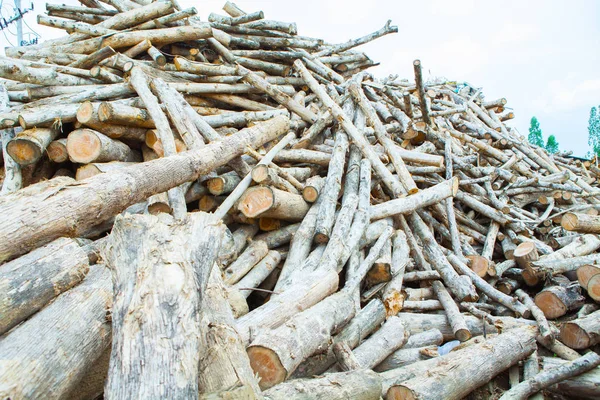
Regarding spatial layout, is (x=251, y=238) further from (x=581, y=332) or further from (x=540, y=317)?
(x=581, y=332)

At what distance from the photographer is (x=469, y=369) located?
421 cm

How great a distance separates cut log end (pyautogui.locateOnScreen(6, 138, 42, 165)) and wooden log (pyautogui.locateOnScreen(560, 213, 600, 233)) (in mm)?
8021

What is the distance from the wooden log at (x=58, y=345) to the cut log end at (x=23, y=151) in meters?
2.99

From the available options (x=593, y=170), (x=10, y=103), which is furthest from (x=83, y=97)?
(x=593, y=170)

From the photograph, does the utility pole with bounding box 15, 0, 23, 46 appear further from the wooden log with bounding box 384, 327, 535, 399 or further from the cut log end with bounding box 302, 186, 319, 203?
the wooden log with bounding box 384, 327, 535, 399

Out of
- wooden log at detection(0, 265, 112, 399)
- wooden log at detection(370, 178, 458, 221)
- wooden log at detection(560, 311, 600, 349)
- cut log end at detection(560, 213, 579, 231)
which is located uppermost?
wooden log at detection(370, 178, 458, 221)

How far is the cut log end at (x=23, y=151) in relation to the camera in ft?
17.1

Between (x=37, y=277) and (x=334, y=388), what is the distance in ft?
7.29

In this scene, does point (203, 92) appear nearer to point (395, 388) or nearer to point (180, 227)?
point (180, 227)

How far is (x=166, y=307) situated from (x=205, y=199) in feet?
11.8

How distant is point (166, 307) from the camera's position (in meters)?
2.32

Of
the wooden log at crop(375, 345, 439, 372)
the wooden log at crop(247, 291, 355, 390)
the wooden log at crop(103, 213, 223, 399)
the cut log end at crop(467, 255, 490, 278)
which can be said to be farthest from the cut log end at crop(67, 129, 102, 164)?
the cut log end at crop(467, 255, 490, 278)

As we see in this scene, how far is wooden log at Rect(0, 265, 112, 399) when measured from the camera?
2.22m

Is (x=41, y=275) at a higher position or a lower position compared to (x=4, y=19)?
lower
